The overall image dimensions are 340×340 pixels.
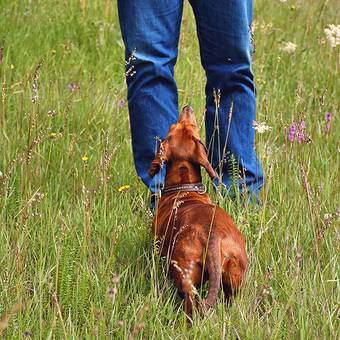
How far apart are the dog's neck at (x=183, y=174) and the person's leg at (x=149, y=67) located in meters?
0.13

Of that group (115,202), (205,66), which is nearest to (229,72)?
(205,66)

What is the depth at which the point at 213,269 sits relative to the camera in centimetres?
153

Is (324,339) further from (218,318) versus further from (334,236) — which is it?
(334,236)

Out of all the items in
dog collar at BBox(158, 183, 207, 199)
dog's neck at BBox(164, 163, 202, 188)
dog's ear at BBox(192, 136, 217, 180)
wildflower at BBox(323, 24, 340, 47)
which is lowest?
dog collar at BBox(158, 183, 207, 199)

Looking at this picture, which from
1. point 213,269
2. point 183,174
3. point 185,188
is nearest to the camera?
point 213,269

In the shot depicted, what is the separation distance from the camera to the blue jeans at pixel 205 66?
208 centimetres

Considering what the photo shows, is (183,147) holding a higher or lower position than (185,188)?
higher

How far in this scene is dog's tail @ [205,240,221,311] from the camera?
1476mm

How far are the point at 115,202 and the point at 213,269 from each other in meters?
0.88

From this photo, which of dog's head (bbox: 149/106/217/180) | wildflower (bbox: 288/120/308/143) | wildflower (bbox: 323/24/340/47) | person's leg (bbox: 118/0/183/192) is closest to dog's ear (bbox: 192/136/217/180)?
dog's head (bbox: 149/106/217/180)

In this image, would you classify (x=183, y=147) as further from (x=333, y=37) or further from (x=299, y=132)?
(x=333, y=37)

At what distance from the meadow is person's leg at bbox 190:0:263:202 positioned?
0.35 ft

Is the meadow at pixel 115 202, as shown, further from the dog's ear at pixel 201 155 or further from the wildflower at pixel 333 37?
the dog's ear at pixel 201 155

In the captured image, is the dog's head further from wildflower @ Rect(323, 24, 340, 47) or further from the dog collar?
wildflower @ Rect(323, 24, 340, 47)
